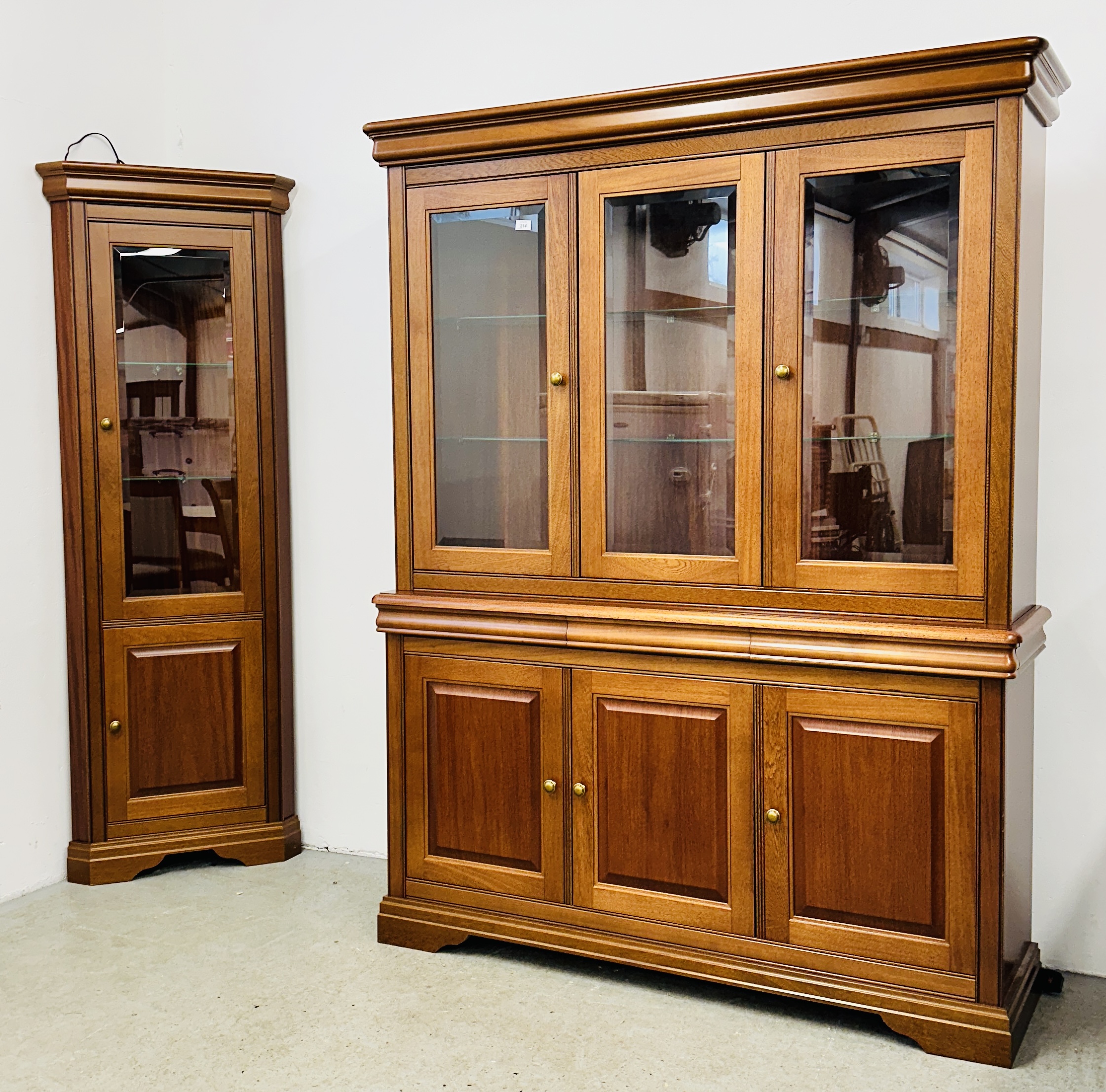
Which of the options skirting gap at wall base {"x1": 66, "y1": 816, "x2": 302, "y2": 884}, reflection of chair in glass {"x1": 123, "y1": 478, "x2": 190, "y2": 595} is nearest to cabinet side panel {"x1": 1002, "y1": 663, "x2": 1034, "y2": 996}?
skirting gap at wall base {"x1": 66, "y1": 816, "x2": 302, "y2": 884}

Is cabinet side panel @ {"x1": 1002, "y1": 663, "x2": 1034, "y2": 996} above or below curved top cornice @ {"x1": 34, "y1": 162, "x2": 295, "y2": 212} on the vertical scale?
below

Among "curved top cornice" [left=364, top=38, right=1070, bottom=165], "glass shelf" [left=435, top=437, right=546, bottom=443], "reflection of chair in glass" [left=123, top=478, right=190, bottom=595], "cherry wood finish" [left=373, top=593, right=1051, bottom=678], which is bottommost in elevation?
"cherry wood finish" [left=373, top=593, right=1051, bottom=678]

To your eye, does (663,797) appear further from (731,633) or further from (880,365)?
(880,365)

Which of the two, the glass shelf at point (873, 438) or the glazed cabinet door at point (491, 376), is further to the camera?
the glazed cabinet door at point (491, 376)

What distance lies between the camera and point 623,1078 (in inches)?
88.7

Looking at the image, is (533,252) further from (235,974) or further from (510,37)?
(235,974)

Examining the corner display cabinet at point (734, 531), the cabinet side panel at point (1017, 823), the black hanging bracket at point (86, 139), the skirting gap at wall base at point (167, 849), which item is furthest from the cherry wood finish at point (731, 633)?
the black hanging bracket at point (86, 139)

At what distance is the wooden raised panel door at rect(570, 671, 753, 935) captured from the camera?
8.28 feet

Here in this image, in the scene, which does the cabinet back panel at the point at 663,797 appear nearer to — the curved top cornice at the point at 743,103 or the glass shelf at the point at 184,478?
the curved top cornice at the point at 743,103

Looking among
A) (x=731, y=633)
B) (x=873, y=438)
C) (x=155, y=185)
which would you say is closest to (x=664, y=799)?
(x=731, y=633)

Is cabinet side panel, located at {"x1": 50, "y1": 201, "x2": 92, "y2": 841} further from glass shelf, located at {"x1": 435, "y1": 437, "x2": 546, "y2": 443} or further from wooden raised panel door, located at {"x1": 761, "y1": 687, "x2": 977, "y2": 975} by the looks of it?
wooden raised panel door, located at {"x1": 761, "y1": 687, "x2": 977, "y2": 975}

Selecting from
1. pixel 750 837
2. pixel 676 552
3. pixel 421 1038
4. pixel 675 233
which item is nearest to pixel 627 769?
pixel 750 837

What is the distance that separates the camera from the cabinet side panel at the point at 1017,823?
7.61ft

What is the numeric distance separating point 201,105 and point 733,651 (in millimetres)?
2492
